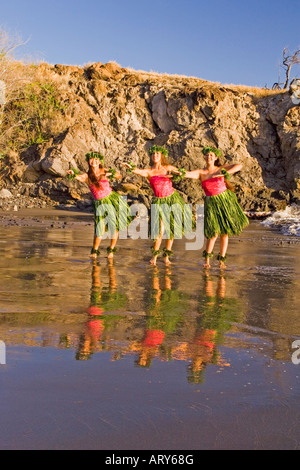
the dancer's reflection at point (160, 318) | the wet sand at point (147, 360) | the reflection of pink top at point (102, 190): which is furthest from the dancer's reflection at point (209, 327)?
the reflection of pink top at point (102, 190)

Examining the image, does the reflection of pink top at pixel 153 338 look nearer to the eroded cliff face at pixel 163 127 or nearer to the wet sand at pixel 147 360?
the wet sand at pixel 147 360

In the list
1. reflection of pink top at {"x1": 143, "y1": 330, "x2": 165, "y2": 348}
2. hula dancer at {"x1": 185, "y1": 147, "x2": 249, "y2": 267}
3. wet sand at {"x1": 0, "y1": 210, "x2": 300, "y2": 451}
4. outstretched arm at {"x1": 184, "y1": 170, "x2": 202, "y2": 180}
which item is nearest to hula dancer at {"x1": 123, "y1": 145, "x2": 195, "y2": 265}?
outstretched arm at {"x1": 184, "y1": 170, "x2": 202, "y2": 180}

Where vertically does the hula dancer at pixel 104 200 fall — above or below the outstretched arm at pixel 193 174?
below

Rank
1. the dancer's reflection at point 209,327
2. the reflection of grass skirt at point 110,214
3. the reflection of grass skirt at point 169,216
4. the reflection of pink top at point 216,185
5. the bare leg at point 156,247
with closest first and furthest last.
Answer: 1. the dancer's reflection at point 209,327
2. the bare leg at point 156,247
3. the reflection of pink top at point 216,185
4. the reflection of grass skirt at point 169,216
5. the reflection of grass skirt at point 110,214

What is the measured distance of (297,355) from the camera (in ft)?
11.6

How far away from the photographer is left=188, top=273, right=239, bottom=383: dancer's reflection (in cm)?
329

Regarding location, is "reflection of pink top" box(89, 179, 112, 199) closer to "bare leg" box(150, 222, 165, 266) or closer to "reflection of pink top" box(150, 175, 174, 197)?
"reflection of pink top" box(150, 175, 174, 197)

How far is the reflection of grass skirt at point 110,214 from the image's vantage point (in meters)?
8.56

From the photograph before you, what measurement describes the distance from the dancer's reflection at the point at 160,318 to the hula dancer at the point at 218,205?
1970mm

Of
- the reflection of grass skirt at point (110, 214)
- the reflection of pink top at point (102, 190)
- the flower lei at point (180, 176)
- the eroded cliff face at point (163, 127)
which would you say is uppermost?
the eroded cliff face at point (163, 127)

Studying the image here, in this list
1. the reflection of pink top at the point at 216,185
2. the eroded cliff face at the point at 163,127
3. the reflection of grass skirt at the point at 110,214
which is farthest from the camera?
the eroded cliff face at the point at 163,127
